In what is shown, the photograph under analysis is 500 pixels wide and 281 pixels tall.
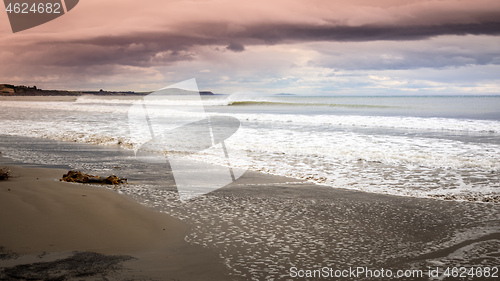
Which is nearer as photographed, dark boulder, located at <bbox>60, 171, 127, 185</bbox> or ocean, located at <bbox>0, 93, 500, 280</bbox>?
ocean, located at <bbox>0, 93, 500, 280</bbox>

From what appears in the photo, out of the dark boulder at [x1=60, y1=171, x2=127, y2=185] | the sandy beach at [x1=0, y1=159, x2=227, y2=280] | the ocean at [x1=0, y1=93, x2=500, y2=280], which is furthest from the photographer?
the dark boulder at [x1=60, y1=171, x2=127, y2=185]

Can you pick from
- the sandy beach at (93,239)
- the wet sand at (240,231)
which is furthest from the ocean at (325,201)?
the sandy beach at (93,239)

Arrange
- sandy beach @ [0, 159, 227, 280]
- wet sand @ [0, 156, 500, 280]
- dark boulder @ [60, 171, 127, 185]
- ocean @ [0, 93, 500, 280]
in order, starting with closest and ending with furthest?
sandy beach @ [0, 159, 227, 280]
wet sand @ [0, 156, 500, 280]
ocean @ [0, 93, 500, 280]
dark boulder @ [60, 171, 127, 185]

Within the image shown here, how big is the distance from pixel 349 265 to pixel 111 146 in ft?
35.9

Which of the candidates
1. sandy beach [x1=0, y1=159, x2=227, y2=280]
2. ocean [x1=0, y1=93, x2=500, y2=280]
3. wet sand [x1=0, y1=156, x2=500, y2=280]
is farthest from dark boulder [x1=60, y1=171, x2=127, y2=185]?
sandy beach [x1=0, y1=159, x2=227, y2=280]

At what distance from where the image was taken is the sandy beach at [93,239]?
3477 millimetres

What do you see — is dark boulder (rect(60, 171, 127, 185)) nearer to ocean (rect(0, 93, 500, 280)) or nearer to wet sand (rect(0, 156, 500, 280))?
ocean (rect(0, 93, 500, 280))

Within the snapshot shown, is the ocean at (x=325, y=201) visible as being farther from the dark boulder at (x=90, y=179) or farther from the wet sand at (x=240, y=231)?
the dark boulder at (x=90, y=179)

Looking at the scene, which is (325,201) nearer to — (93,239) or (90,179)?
(93,239)

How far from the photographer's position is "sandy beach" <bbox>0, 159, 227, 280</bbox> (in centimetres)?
348

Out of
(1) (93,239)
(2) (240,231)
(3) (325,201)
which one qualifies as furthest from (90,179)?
(3) (325,201)

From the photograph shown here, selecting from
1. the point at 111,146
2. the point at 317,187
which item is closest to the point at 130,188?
the point at 317,187

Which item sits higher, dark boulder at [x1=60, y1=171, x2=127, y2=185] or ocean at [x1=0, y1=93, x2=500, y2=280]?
dark boulder at [x1=60, y1=171, x2=127, y2=185]

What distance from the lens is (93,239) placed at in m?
4.27
